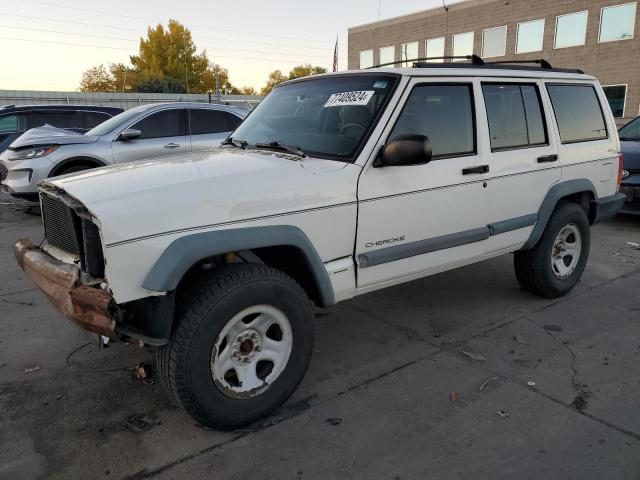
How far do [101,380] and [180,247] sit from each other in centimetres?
147

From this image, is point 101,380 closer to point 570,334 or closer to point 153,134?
point 570,334

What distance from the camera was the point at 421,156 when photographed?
10.1 ft

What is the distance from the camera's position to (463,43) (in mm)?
30219

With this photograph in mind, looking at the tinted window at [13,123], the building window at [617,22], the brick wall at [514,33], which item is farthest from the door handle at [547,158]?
the building window at [617,22]

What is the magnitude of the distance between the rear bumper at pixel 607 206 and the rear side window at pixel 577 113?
599 mm

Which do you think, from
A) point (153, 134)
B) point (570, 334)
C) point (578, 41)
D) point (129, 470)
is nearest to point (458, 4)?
point (578, 41)

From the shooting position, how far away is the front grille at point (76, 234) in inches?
98.0

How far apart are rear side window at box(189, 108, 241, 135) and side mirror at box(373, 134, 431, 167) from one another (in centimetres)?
627

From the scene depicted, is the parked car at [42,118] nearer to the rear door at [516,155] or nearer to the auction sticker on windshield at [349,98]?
the auction sticker on windshield at [349,98]

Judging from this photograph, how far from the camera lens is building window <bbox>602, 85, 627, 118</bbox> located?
78.1 feet

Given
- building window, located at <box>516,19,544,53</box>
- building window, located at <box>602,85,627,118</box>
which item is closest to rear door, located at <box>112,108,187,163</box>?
building window, located at <box>602,85,627,118</box>

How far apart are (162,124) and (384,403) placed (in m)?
6.78

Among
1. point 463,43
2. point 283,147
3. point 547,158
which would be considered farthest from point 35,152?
point 463,43

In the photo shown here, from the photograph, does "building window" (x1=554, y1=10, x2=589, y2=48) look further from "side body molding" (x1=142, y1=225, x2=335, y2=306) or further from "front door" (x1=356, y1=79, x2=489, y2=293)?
"side body molding" (x1=142, y1=225, x2=335, y2=306)
